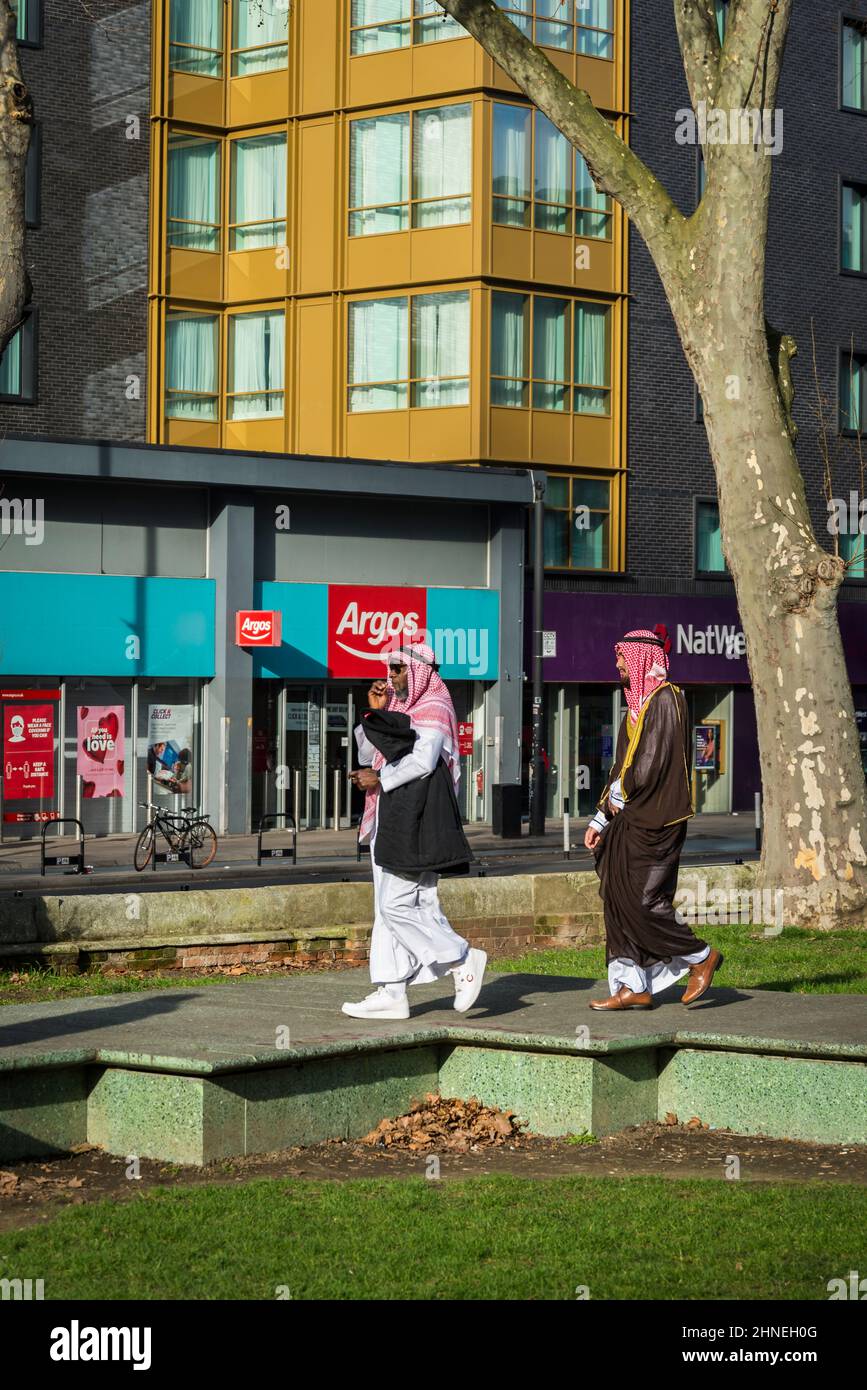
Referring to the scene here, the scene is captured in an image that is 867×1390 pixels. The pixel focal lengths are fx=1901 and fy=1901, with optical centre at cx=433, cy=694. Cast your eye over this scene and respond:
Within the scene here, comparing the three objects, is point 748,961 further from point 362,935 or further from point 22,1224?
point 22,1224

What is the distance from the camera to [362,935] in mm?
14023

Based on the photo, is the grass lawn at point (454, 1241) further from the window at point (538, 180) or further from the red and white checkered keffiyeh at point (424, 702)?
the window at point (538, 180)

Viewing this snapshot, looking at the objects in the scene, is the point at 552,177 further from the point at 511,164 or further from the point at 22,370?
the point at 22,370

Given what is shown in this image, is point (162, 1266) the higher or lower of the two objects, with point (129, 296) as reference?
lower

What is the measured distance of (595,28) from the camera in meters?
35.1

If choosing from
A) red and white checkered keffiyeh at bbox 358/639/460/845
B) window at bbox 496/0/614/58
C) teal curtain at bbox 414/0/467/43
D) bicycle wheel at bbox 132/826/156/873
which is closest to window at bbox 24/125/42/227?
teal curtain at bbox 414/0/467/43

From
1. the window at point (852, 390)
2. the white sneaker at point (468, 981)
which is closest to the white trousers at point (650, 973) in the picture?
the white sneaker at point (468, 981)

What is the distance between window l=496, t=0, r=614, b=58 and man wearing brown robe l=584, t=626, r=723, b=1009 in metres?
25.7

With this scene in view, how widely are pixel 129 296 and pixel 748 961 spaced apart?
23.4 meters

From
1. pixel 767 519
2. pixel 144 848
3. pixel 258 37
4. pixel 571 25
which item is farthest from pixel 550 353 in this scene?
pixel 767 519

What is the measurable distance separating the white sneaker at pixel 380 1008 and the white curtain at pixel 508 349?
25021 millimetres

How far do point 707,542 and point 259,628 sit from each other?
10.8 metres
